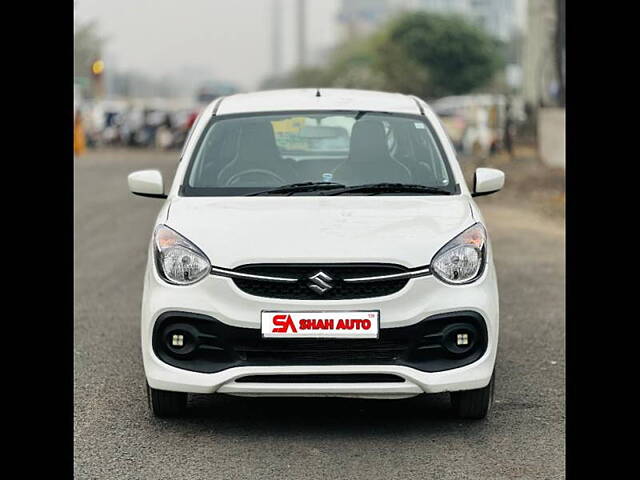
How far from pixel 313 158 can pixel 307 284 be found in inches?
72.3

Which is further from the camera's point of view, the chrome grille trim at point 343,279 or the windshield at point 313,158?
the windshield at point 313,158

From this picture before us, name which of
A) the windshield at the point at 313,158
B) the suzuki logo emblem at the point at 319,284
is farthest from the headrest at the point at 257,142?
the suzuki logo emblem at the point at 319,284

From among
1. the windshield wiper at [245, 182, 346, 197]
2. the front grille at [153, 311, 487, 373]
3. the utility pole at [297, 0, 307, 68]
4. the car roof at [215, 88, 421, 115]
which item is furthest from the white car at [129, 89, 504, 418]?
the utility pole at [297, 0, 307, 68]

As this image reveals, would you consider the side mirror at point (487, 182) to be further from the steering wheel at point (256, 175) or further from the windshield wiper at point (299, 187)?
the steering wheel at point (256, 175)

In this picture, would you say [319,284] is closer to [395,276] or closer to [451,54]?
[395,276]

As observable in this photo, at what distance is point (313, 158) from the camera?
24.9 ft

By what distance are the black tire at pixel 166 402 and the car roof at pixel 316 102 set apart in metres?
1.88

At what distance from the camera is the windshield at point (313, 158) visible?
6965mm

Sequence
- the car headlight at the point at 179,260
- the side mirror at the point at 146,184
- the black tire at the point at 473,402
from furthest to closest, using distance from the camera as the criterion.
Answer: the side mirror at the point at 146,184
the black tire at the point at 473,402
the car headlight at the point at 179,260

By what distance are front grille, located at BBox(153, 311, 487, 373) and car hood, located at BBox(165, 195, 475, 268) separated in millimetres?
316

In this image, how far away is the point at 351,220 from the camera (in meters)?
6.26

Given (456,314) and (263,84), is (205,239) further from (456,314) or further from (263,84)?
(263,84)

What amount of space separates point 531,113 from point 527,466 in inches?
1218

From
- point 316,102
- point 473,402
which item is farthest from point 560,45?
point 473,402
